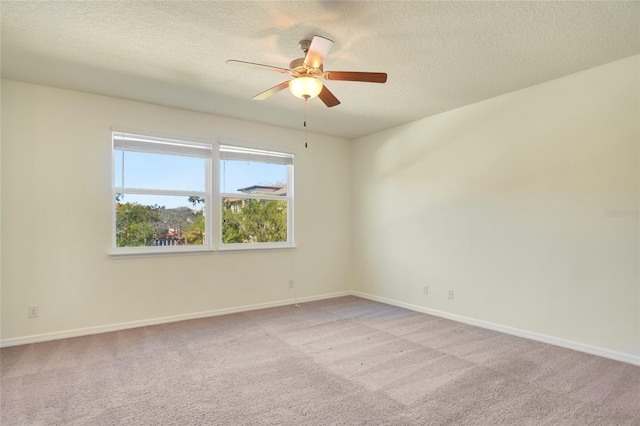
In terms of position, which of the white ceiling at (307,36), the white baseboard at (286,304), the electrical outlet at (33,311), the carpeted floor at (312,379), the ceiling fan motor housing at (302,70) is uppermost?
the white ceiling at (307,36)

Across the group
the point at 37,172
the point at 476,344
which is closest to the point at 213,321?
the point at 37,172

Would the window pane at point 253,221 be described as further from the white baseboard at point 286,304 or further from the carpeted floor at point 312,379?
the carpeted floor at point 312,379

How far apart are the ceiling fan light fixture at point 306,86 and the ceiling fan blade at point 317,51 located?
12 centimetres

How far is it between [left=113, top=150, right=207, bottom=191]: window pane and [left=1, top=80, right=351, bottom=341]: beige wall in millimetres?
186

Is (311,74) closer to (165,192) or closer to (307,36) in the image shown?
(307,36)

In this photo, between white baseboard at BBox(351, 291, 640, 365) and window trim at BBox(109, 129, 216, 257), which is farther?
window trim at BBox(109, 129, 216, 257)

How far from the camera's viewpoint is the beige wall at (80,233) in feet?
10.9

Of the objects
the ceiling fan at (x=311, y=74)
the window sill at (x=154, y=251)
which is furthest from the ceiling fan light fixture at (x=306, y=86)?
the window sill at (x=154, y=251)

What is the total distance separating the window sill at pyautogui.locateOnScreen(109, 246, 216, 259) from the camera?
149 inches

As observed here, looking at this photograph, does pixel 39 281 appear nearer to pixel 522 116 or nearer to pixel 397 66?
pixel 397 66

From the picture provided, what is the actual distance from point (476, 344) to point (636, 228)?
1.67m

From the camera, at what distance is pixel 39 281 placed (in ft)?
11.1

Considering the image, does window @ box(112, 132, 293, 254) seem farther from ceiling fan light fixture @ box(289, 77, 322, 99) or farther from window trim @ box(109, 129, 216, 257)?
ceiling fan light fixture @ box(289, 77, 322, 99)

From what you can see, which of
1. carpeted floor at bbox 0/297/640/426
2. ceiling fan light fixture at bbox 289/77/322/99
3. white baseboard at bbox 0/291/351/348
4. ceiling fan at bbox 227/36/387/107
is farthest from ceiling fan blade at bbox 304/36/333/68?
white baseboard at bbox 0/291/351/348
